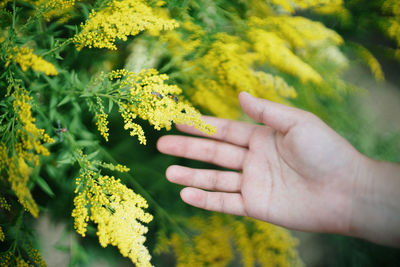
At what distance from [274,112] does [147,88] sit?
0.60 meters

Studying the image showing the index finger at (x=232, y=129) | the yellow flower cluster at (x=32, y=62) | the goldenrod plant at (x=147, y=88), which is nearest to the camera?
the yellow flower cluster at (x=32, y=62)

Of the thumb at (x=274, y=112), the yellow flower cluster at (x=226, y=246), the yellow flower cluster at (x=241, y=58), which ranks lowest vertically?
the yellow flower cluster at (x=226, y=246)

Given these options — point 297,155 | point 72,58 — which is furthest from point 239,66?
point 72,58

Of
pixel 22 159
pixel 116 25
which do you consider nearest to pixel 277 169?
pixel 116 25

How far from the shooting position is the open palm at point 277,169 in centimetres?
115

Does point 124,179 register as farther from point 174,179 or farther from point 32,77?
point 32,77

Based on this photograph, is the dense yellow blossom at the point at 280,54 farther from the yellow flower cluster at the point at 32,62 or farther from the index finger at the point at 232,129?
the yellow flower cluster at the point at 32,62

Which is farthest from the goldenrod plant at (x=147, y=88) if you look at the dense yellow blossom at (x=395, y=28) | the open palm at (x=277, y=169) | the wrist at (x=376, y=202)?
the wrist at (x=376, y=202)

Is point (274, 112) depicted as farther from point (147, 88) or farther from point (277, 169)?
point (147, 88)

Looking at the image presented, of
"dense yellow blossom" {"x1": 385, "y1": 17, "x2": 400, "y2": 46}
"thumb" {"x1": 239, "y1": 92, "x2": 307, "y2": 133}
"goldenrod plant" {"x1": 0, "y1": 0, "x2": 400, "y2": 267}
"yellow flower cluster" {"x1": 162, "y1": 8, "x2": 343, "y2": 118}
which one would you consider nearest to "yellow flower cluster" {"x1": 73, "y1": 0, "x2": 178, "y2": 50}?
"goldenrod plant" {"x1": 0, "y1": 0, "x2": 400, "y2": 267}

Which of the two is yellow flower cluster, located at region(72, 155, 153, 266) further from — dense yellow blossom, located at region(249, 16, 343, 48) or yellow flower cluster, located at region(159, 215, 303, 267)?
dense yellow blossom, located at region(249, 16, 343, 48)

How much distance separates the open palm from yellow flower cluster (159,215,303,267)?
14 centimetres

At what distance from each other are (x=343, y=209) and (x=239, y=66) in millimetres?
842

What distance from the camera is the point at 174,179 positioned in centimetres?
144
